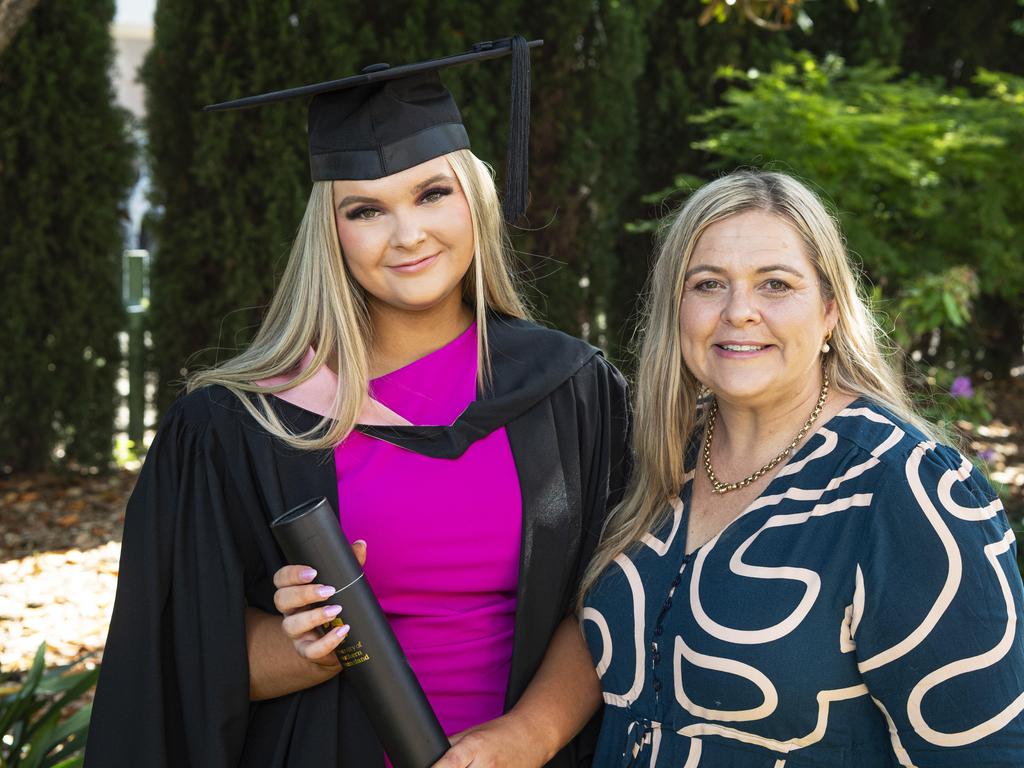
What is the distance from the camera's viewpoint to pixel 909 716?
1571 millimetres

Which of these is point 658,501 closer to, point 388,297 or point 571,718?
point 571,718

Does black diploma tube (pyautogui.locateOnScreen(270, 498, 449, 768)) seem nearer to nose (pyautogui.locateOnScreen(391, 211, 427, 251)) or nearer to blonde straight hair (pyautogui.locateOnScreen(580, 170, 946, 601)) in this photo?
→ blonde straight hair (pyautogui.locateOnScreen(580, 170, 946, 601))

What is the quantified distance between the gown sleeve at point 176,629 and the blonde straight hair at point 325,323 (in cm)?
18

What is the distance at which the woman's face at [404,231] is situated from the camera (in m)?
2.04

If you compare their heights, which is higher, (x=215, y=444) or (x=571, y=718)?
(x=215, y=444)

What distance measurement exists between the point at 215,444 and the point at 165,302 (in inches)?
170

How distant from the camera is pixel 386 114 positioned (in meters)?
2.08

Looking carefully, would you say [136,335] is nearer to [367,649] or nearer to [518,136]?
[518,136]

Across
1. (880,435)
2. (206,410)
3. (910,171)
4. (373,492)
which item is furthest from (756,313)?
(910,171)

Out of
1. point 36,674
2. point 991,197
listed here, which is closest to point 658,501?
point 36,674

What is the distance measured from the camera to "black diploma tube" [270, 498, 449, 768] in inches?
65.8

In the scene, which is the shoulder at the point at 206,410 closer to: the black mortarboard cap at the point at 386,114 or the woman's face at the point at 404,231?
the woman's face at the point at 404,231

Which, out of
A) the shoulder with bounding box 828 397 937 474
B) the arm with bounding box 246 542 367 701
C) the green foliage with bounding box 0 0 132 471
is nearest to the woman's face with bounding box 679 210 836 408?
the shoulder with bounding box 828 397 937 474

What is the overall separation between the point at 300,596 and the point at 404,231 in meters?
0.69
